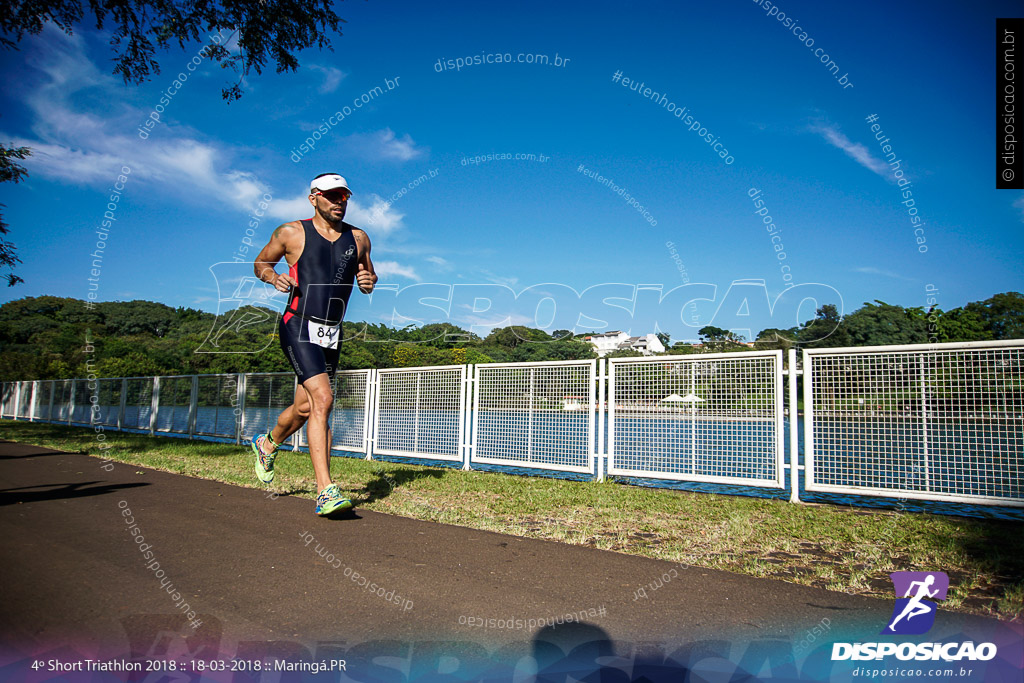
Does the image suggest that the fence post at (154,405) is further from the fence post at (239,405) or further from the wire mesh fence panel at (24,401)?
the wire mesh fence panel at (24,401)

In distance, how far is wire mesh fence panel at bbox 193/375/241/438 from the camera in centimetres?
1202

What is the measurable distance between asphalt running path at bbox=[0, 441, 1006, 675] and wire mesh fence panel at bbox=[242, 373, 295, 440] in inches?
265

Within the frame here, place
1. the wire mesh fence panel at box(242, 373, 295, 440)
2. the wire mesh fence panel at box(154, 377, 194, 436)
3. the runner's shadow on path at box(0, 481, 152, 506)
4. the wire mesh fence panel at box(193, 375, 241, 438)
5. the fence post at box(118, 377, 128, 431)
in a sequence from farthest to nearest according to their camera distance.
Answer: the fence post at box(118, 377, 128, 431), the wire mesh fence panel at box(154, 377, 194, 436), the wire mesh fence panel at box(193, 375, 241, 438), the wire mesh fence panel at box(242, 373, 295, 440), the runner's shadow on path at box(0, 481, 152, 506)

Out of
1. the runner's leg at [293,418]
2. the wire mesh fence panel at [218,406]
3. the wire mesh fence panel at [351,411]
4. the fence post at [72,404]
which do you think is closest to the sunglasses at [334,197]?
the runner's leg at [293,418]

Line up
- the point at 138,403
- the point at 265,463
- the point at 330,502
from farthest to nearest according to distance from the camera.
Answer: the point at 138,403 → the point at 265,463 → the point at 330,502

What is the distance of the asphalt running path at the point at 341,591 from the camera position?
6.91 feet

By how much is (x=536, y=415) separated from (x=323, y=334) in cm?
386

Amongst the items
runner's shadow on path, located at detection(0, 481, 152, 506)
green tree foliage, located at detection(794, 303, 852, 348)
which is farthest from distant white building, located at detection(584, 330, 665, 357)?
runner's shadow on path, located at detection(0, 481, 152, 506)

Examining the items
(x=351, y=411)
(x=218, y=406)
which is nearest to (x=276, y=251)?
(x=351, y=411)

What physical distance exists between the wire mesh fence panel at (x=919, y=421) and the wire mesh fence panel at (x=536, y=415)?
258 centimetres

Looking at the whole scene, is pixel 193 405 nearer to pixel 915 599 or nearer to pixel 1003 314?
pixel 915 599

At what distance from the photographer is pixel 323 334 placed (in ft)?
14.4

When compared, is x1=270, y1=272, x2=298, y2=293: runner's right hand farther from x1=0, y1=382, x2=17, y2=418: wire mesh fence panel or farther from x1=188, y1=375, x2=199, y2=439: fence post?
x1=0, y1=382, x2=17, y2=418: wire mesh fence panel

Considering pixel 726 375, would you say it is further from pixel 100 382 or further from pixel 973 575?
pixel 100 382
